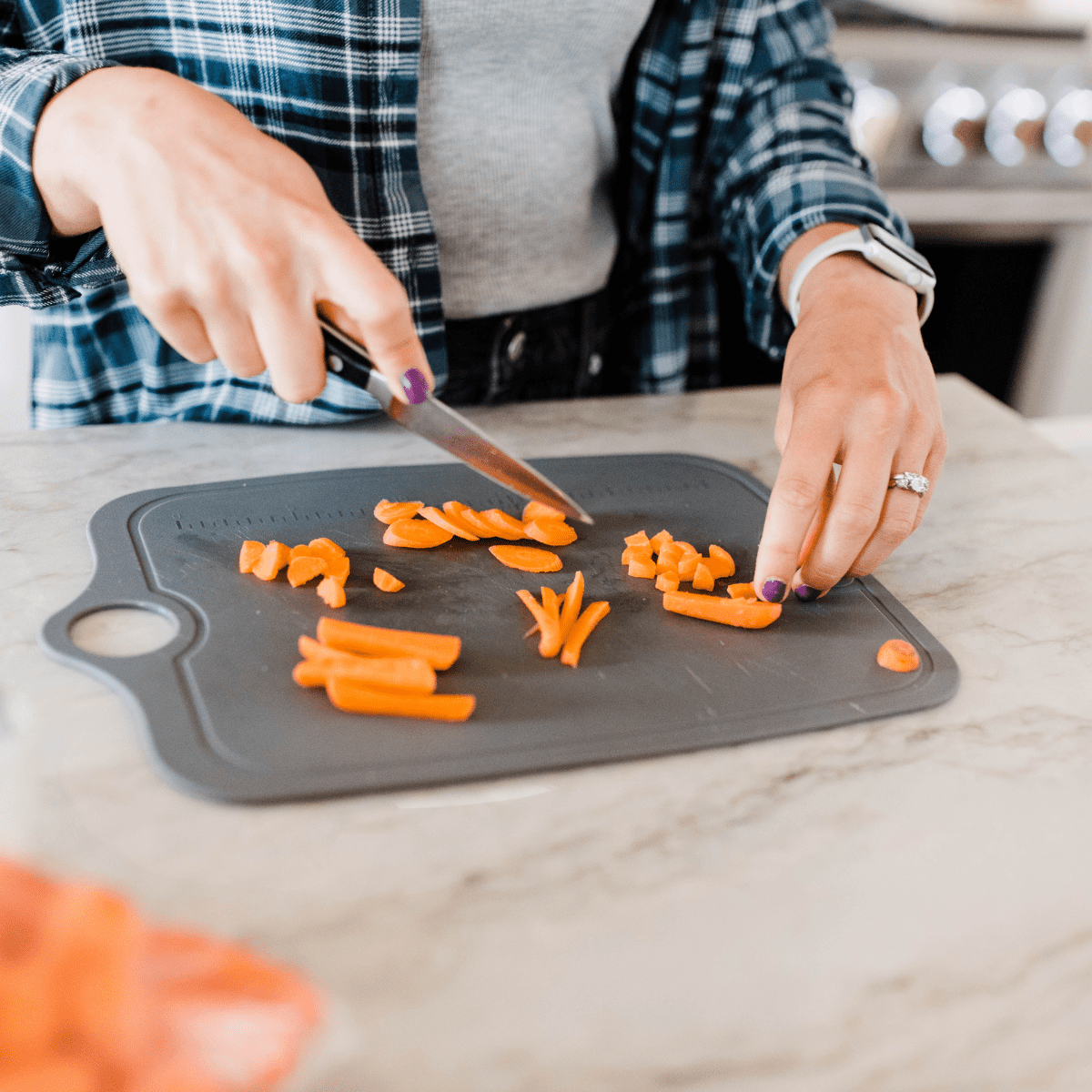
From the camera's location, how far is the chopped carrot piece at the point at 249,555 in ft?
2.67

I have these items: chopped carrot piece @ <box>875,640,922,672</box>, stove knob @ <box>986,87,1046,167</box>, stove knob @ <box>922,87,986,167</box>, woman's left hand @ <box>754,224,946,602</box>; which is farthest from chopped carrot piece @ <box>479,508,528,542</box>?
stove knob @ <box>986,87,1046,167</box>

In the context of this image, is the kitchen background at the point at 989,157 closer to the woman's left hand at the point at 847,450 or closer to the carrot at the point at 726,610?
the woman's left hand at the point at 847,450

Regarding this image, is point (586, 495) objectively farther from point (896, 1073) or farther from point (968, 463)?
Result: point (896, 1073)

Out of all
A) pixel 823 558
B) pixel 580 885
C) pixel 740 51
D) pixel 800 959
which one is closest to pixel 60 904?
pixel 580 885

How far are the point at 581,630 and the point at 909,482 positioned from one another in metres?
0.33

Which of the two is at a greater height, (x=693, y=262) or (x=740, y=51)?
(x=740, y=51)

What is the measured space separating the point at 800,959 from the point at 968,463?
2.70 ft

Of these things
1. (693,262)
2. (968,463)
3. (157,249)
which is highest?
(157,249)

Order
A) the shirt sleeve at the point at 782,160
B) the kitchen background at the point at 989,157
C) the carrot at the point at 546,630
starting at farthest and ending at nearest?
1. the kitchen background at the point at 989,157
2. the shirt sleeve at the point at 782,160
3. the carrot at the point at 546,630

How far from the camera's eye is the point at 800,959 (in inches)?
20.6

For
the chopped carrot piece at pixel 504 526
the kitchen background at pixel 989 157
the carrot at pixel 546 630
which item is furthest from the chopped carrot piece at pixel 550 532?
the kitchen background at pixel 989 157

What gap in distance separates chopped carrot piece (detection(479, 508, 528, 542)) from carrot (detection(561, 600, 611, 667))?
12 cm

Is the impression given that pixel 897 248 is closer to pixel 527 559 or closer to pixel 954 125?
pixel 527 559

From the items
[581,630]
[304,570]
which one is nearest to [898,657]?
[581,630]
